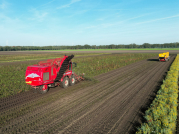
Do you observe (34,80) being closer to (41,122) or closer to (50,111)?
(50,111)

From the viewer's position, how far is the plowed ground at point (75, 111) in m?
5.74

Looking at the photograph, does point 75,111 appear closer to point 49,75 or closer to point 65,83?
point 49,75

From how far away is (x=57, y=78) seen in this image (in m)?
10.2

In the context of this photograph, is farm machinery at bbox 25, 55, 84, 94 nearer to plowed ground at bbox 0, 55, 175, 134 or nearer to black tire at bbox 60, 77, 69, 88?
black tire at bbox 60, 77, 69, 88

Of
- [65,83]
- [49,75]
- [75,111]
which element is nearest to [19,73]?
[65,83]

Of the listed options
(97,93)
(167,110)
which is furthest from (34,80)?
(167,110)

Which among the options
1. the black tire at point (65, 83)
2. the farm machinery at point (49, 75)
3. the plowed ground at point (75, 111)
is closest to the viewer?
the plowed ground at point (75, 111)

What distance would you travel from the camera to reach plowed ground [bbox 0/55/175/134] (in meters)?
5.74

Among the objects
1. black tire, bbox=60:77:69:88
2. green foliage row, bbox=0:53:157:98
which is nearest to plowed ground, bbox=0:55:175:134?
black tire, bbox=60:77:69:88

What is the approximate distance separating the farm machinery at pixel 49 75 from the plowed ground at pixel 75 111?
2.60 feet

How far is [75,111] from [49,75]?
145 inches

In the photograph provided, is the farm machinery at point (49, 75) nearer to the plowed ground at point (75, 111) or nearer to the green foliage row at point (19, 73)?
the plowed ground at point (75, 111)

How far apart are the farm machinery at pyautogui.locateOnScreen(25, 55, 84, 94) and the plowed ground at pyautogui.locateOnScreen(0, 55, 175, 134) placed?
794mm

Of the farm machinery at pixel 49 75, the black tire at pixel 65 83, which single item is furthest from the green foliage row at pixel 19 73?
the black tire at pixel 65 83
